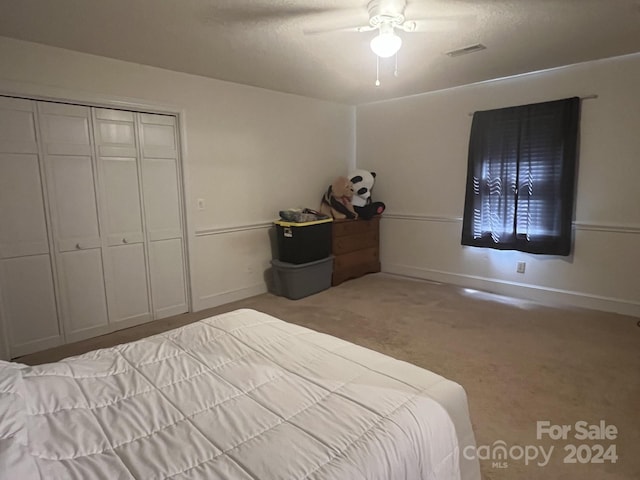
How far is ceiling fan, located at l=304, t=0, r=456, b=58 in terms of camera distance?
2193 millimetres

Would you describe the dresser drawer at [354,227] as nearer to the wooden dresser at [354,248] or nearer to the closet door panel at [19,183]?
the wooden dresser at [354,248]

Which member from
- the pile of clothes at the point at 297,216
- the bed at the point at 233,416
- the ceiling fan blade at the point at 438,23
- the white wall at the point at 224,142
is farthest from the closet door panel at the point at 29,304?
the ceiling fan blade at the point at 438,23

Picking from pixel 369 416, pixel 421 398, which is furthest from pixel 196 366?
pixel 421 398

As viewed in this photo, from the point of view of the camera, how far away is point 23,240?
2.77m

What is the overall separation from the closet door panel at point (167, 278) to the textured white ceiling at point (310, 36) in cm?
163

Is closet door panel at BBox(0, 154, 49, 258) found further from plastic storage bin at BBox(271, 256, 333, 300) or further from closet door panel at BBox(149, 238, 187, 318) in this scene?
plastic storage bin at BBox(271, 256, 333, 300)

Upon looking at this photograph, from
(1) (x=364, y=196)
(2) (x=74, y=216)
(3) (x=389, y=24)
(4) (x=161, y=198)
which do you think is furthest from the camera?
(1) (x=364, y=196)

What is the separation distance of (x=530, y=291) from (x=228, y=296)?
3.22 m

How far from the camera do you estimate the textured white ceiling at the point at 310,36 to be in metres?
2.20

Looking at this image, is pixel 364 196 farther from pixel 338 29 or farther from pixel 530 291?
pixel 338 29

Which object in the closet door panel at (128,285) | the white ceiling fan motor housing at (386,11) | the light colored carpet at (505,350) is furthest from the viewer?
the closet door panel at (128,285)

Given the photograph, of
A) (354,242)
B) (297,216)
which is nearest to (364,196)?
(354,242)

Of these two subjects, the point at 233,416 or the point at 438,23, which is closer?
the point at 233,416

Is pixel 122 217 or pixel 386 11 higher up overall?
pixel 386 11
